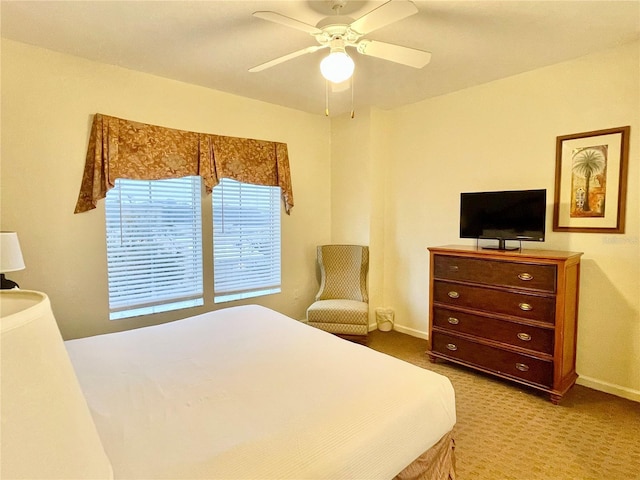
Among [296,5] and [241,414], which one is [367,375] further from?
[296,5]

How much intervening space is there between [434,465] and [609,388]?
222 cm

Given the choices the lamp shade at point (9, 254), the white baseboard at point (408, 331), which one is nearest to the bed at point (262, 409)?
the lamp shade at point (9, 254)

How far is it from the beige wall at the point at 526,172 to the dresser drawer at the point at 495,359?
591 millimetres

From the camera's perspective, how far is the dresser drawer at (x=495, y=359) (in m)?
2.69

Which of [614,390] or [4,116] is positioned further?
[614,390]

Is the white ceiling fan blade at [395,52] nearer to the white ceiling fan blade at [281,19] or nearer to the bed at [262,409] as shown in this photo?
the white ceiling fan blade at [281,19]

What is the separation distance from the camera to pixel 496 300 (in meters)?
2.92

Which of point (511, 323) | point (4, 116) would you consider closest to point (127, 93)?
point (4, 116)

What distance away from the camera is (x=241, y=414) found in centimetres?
139

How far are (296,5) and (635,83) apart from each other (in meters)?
2.61

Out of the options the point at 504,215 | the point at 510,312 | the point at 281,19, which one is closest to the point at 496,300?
the point at 510,312

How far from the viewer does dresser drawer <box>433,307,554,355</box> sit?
2684 millimetres

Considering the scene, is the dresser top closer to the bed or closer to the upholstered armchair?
the upholstered armchair

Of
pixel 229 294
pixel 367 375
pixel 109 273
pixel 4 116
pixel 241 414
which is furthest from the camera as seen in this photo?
pixel 229 294
